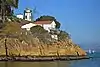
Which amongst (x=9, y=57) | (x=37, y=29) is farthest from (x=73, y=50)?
(x=9, y=57)

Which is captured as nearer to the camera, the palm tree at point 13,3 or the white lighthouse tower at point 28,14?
the palm tree at point 13,3

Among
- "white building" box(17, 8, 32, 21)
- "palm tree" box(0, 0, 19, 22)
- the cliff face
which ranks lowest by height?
the cliff face

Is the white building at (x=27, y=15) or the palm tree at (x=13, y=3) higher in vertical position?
the white building at (x=27, y=15)

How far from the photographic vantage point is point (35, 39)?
93.4 metres

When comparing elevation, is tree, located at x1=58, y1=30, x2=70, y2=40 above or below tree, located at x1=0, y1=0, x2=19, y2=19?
below

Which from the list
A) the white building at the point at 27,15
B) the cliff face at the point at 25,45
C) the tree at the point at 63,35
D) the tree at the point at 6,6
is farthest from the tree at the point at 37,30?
the white building at the point at 27,15

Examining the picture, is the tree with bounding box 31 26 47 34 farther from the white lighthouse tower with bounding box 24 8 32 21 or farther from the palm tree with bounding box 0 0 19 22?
the white lighthouse tower with bounding box 24 8 32 21

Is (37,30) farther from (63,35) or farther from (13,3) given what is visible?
(13,3)

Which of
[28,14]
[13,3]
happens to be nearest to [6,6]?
[13,3]

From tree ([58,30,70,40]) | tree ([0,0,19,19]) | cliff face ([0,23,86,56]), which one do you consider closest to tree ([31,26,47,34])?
cliff face ([0,23,86,56])

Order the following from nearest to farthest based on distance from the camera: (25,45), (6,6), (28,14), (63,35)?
1. (25,45)
2. (6,6)
3. (63,35)
4. (28,14)

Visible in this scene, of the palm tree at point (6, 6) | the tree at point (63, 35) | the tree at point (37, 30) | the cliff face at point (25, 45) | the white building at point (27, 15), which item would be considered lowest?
the cliff face at point (25, 45)

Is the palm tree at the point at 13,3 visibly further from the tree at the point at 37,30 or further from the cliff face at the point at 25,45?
the tree at the point at 37,30

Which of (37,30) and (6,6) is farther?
(37,30)
